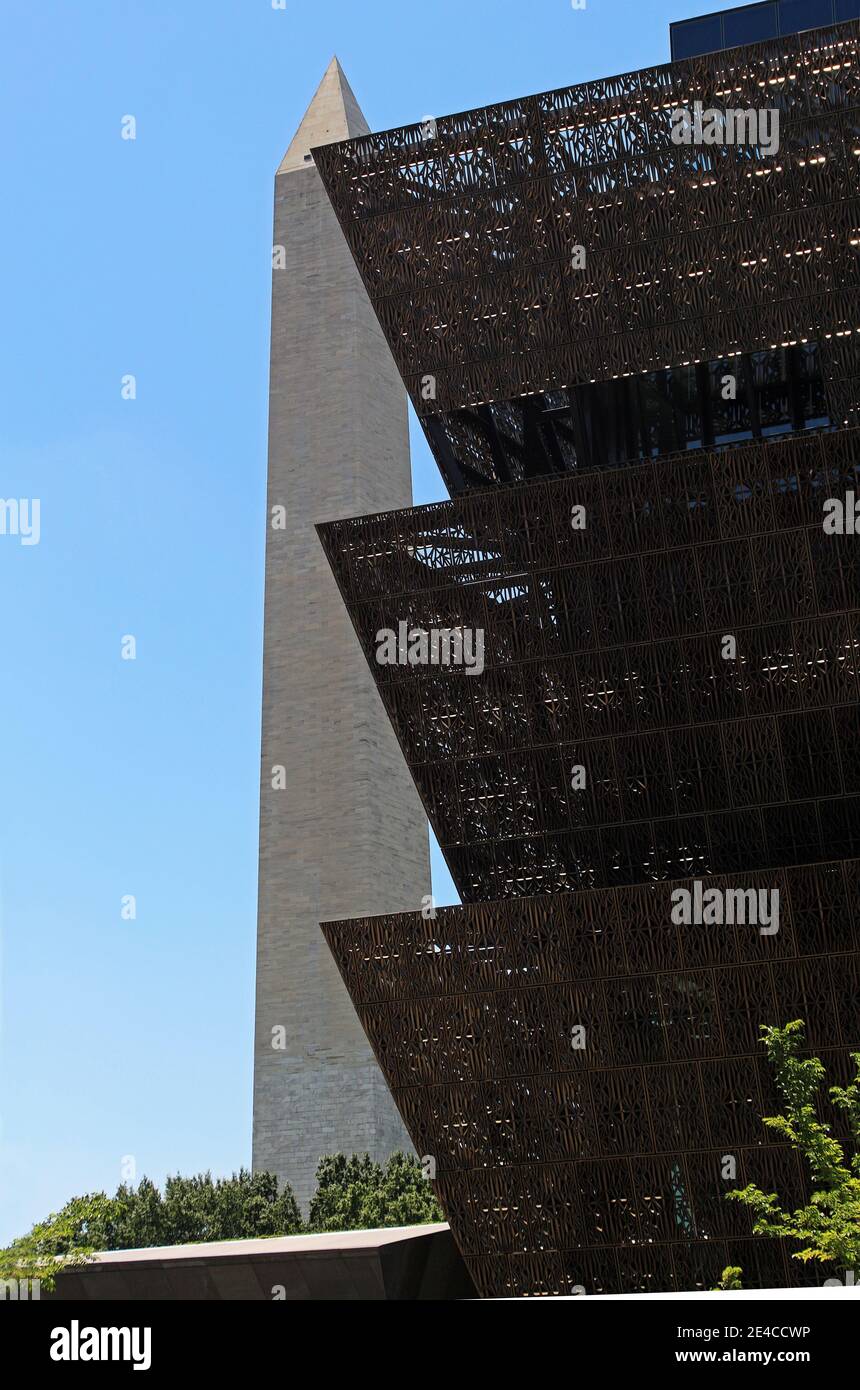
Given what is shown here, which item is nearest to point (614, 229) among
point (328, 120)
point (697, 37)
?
point (697, 37)

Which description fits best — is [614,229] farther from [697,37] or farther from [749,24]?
[749,24]

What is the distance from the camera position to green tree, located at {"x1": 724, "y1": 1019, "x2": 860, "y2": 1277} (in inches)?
727

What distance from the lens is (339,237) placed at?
140 feet

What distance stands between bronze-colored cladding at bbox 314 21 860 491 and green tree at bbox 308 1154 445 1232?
50.8 ft

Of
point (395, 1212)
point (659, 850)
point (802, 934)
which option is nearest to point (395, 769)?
point (395, 1212)

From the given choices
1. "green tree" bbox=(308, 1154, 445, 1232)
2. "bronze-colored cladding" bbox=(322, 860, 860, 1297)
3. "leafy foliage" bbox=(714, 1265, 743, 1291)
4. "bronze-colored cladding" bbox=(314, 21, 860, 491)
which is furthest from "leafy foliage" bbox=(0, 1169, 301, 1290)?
"bronze-colored cladding" bbox=(314, 21, 860, 491)

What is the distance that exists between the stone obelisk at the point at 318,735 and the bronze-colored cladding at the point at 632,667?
47.3ft

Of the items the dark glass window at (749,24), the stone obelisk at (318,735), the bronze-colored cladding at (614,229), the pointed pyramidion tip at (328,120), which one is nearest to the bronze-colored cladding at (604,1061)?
the bronze-colored cladding at (614,229)

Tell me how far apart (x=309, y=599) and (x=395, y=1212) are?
15.3m

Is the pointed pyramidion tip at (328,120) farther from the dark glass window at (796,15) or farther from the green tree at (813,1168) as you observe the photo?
the green tree at (813,1168)

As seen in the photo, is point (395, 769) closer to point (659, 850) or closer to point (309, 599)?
point (309, 599)

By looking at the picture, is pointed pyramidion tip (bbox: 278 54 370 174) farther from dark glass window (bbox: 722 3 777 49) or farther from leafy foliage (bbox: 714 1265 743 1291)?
leafy foliage (bbox: 714 1265 743 1291)

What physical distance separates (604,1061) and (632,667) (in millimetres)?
5191

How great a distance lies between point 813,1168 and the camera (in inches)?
770
